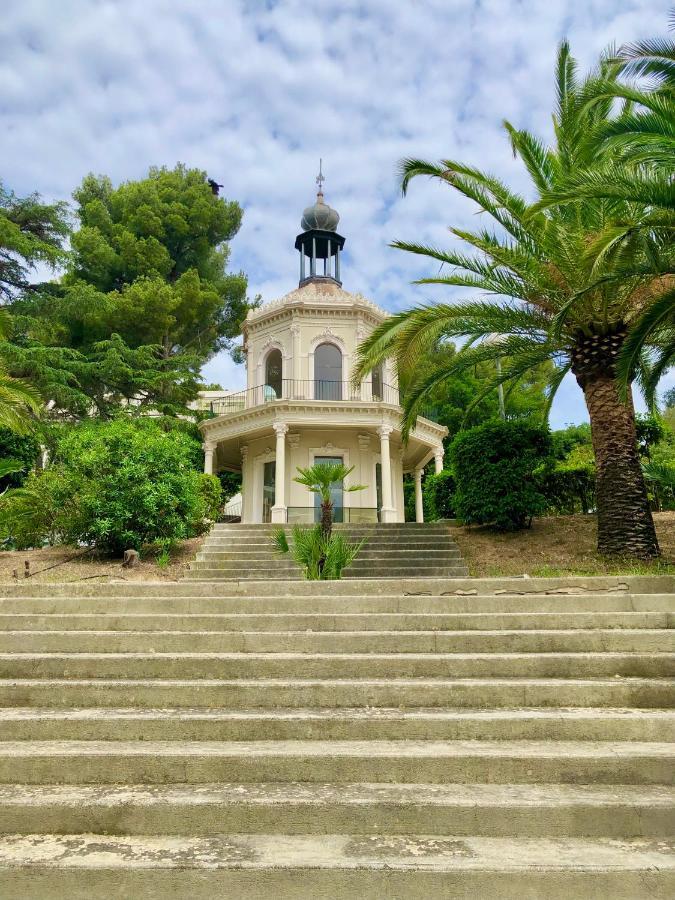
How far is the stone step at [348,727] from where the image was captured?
3781 mm

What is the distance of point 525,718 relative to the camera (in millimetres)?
3811

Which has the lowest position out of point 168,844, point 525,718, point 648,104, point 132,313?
point 168,844

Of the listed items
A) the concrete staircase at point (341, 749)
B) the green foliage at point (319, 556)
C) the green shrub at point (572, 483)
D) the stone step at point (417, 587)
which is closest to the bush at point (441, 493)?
the green shrub at point (572, 483)

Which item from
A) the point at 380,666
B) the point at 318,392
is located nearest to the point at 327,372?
the point at 318,392

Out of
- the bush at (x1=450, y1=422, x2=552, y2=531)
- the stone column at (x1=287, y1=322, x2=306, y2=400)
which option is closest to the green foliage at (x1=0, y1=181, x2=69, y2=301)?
the stone column at (x1=287, y1=322, x2=306, y2=400)

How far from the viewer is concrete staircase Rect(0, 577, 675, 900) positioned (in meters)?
2.71

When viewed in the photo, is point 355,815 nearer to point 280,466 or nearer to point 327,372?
point 280,466

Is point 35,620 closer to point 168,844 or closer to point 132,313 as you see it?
point 168,844

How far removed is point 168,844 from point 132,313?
74.1 feet

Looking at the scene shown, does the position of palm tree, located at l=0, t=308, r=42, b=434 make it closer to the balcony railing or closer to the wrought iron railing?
the wrought iron railing

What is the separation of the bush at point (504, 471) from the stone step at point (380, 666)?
27.3ft

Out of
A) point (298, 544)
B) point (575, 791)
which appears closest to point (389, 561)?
point (298, 544)

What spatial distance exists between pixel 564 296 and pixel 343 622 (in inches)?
310

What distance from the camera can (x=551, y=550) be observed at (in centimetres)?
1190
